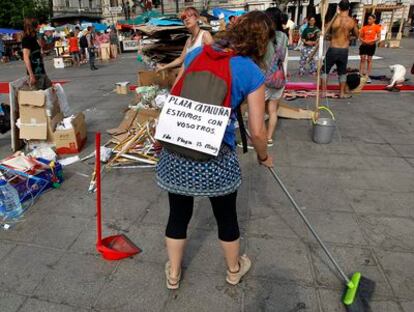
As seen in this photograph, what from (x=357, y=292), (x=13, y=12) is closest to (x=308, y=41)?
(x=357, y=292)

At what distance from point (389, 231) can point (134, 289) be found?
212 centimetres

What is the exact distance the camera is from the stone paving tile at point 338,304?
80.2 inches

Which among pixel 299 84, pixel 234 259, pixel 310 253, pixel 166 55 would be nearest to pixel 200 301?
pixel 234 259

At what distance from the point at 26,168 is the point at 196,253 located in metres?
2.15

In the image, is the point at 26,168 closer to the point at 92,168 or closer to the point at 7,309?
the point at 92,168

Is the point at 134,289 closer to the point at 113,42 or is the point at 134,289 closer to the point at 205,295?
the point at 205,295

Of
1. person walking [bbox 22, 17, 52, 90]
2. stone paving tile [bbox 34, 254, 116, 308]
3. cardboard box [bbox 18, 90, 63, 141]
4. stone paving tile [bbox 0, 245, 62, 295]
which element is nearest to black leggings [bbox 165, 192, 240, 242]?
stone paving tile [bbox 34, 254, 116, 308]

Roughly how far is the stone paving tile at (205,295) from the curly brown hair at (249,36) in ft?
4.91

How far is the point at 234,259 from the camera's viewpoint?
6.99 feet

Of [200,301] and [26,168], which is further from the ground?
[26,168]

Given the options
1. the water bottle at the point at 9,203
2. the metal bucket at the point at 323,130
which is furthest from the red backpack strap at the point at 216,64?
the metal bucket at the point at 323,130

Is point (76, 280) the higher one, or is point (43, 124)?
point (43, 124)

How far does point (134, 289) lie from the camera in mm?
2227

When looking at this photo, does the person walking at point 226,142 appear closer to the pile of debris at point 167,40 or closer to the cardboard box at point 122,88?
the pile of debris at point 167,40
